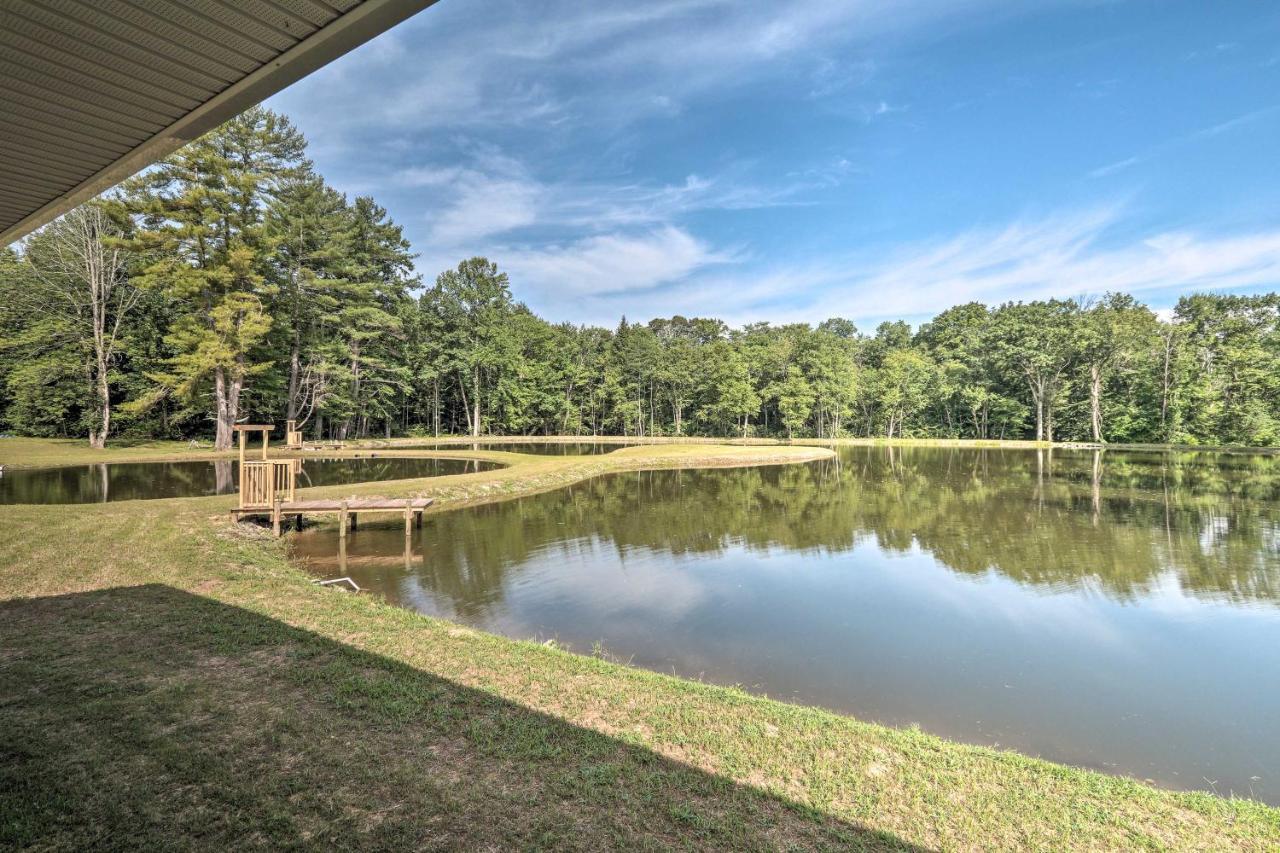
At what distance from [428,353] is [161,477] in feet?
103

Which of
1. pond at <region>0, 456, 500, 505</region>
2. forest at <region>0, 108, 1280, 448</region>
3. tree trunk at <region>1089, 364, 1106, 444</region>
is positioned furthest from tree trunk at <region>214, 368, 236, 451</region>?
tree trunk at <region>1089, 364, 1106, 444</region>

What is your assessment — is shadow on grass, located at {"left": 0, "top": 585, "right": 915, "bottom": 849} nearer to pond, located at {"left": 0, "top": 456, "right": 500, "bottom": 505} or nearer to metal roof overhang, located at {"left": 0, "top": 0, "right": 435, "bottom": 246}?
metal roof overhang, located at {"left": 0, "top": 0, "right": 435, "bottom": 246}

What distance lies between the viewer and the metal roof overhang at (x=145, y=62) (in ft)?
9.18

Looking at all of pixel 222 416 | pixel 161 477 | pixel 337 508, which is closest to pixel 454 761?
pixel 337 508

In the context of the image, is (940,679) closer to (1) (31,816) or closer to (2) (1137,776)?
(2) (1137,776)

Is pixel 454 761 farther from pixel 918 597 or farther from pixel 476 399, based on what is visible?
pixel 476 399

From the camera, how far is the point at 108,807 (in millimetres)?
3098

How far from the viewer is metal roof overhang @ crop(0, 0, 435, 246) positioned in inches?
110

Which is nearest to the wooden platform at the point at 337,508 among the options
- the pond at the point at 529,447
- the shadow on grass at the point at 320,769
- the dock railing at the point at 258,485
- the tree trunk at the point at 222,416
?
the dock railing at the point at 258,485

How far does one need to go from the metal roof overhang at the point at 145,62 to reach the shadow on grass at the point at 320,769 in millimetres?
4161

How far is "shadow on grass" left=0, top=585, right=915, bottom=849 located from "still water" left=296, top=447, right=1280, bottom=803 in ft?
9.29

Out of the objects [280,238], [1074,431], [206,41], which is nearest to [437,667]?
[206,41]

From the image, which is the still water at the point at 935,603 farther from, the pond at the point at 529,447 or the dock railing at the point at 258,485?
the pond at the point at 529,447

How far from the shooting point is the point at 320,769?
362cm
